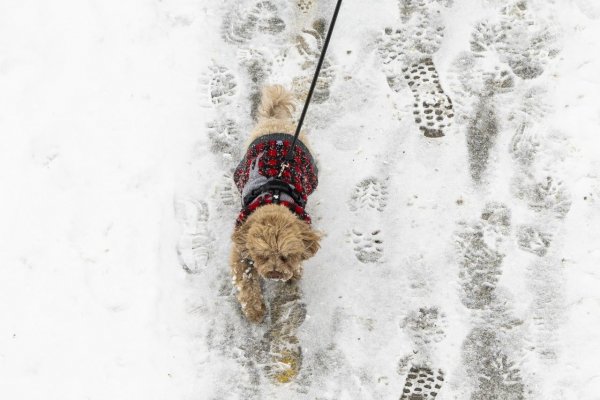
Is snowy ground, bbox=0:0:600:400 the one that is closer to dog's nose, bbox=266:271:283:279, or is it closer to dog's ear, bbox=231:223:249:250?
dog's nose, bbox=266:271:283:279

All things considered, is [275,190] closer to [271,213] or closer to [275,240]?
[271,213]

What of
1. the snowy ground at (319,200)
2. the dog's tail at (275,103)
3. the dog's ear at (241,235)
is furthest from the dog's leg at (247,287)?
the dog's tail at (275,103)

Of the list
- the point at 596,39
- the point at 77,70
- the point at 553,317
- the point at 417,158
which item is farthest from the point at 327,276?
the point at 596,39

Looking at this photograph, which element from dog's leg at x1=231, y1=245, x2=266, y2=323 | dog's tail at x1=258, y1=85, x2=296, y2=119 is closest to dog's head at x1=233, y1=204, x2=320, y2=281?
dog's leg at x1=231, y1=245, x2=266, y2=323

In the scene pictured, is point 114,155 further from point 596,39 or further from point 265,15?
point 596,39

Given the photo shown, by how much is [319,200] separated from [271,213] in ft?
4.16

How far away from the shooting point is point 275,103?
4.73 metres

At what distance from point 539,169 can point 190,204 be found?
3365 mm

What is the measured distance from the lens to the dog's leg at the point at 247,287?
171 inches

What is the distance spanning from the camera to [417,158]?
16.6 ft

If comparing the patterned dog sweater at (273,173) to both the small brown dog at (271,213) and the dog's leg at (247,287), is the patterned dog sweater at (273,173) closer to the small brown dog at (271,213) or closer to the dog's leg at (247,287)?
the small brown dog at (271,213)

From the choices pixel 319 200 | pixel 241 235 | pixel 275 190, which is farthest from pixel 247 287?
pixel 319 200

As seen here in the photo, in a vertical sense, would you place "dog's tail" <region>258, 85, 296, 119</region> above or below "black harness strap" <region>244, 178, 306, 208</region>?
above

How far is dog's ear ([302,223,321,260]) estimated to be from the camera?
3859 mm
